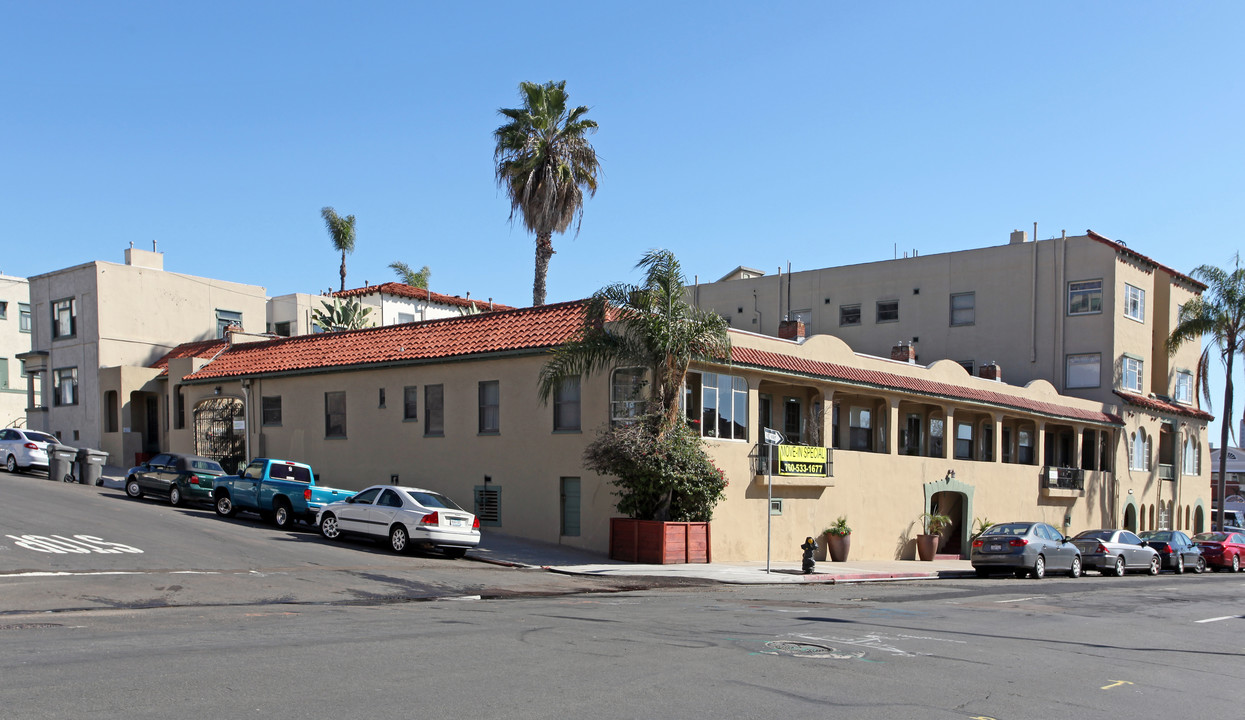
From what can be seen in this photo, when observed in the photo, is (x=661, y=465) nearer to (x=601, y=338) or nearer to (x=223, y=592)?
(x=601, y=338)

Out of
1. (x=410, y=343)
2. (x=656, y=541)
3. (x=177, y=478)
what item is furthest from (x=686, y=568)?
(x=177, y=478)

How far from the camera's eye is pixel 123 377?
37.7 meters

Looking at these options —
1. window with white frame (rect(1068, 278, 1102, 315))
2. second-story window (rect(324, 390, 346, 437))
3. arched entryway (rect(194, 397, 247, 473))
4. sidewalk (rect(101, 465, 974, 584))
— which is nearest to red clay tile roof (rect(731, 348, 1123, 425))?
window with white frame (rect(1068, 278, 1102, 315))

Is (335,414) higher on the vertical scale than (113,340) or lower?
lower

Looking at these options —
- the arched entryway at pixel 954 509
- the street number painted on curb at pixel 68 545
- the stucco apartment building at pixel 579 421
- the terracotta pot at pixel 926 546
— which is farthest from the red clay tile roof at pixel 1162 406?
the street number painted on curb at pixel 68 545

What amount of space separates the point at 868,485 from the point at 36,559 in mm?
21880

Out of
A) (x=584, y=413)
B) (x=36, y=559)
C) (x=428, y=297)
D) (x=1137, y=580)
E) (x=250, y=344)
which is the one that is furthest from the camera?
(x=428, y=297)

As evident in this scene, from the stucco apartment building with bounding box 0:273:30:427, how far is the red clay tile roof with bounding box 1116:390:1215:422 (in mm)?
53962

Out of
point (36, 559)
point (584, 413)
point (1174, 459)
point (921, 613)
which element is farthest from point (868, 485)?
point (1174, 459)

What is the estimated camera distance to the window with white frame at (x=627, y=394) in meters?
23.4

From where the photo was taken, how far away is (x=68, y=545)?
18.3m

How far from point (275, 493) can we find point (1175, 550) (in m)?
27.7

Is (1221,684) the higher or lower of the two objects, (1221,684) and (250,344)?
the lower

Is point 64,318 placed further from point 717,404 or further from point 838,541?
point 838,541
